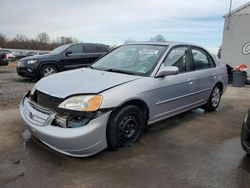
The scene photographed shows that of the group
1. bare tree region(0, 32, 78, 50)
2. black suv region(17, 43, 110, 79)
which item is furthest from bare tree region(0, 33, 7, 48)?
black suv region(17, 43, 110, 79)

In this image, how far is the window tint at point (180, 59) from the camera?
4.48m

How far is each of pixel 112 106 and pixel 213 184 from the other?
148cm

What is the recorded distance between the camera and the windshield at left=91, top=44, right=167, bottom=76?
417cm

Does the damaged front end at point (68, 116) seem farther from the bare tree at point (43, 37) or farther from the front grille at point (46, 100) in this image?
the bare tree at point (43, 37)

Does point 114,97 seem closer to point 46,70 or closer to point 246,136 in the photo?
point 246,136

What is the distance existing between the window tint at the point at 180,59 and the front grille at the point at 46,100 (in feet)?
6.28

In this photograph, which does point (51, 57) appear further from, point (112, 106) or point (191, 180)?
point (191, 180)

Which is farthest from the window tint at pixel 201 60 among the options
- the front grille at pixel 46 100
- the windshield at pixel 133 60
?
the front grille at pixel 46 100

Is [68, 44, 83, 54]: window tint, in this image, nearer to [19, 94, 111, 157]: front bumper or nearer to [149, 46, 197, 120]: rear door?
[149, 46, 197, 120]: rear door

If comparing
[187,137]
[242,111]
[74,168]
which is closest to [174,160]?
[187,137]

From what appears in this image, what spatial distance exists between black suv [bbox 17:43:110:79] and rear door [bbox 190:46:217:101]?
4598 mm

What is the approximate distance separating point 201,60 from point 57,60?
19.4 ft

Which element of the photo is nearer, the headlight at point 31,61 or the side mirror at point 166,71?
the side mirror at point 166,71

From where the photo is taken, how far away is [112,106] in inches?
131
